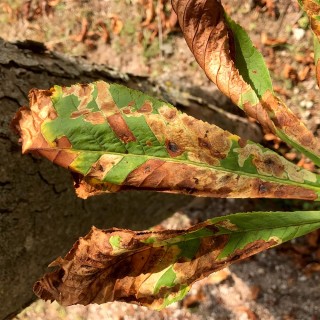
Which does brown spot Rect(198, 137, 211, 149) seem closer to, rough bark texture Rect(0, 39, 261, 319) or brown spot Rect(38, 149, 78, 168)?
brown spot Rect(38, 149, 78, 168)

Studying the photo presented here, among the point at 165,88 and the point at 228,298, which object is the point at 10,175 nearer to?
the point at 165,88

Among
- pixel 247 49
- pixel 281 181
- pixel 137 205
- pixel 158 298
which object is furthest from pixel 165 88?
pixel 158 298

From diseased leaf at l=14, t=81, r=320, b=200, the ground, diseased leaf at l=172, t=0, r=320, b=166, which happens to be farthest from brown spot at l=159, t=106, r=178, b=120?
the ground

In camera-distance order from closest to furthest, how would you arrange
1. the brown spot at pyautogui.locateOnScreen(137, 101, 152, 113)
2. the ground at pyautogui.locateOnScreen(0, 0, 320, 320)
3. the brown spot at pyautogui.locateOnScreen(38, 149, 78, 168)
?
the brown spot at pyautogui.locateOnScreen(38, 149, 78, 168)
the brown spot at pyautogui.locateOnScreen(137, 101, 152, 113)
the ground at pyautogui.locateOnScreen(0, 0, 320, 320)

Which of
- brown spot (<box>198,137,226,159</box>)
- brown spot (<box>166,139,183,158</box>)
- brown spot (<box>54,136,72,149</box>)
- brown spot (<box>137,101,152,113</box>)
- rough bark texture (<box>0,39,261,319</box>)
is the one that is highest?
brown spot (<box>137,101,152,113</box>)

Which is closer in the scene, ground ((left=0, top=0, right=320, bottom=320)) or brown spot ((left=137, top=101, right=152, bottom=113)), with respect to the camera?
brown spot ((left=137, top=101, right=152, bottom=113))

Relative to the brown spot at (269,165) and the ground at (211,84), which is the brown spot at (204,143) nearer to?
the brown spot at (269,165)
